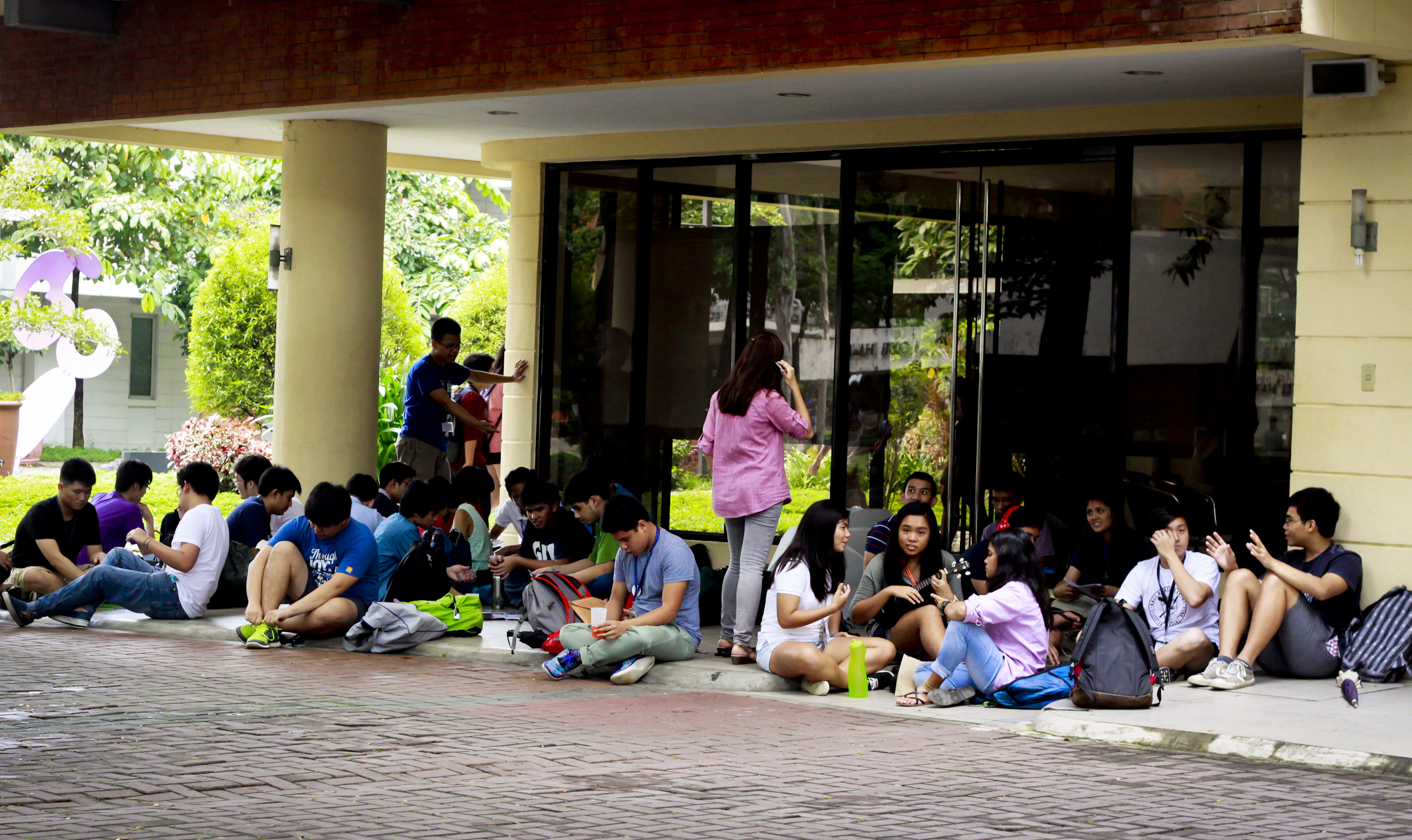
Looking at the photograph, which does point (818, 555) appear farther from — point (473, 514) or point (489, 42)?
point (489, 42)

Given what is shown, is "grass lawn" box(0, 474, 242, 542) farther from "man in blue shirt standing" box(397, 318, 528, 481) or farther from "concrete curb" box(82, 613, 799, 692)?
"concrete curb" box(82, 613, 799, 692)

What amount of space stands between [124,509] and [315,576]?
218 cm

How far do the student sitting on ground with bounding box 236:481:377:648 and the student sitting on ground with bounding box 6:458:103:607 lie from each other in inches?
58.2

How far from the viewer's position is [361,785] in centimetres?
648

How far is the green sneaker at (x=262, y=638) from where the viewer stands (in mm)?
10453

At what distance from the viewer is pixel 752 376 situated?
398 inches

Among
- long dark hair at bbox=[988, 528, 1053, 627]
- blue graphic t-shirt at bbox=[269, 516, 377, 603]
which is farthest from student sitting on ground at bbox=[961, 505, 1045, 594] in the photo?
blue graphic t-shirt at bbox=[269, 516, 377, 603]

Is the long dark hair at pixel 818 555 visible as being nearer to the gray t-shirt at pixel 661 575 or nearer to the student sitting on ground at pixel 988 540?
the gray t-shirt at pixel 661 575

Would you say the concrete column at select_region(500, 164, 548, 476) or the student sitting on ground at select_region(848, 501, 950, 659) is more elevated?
the concrete column at select_region(500, 164, 548, 476)

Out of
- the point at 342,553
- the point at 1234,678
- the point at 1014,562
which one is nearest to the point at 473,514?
the point at 342,553

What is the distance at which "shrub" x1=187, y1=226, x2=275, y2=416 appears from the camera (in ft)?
79.7

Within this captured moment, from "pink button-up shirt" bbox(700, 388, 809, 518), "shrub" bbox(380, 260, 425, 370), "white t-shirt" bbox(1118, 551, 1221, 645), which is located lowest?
"white t-shirt" bbox(1118, 551, 1221, 645)

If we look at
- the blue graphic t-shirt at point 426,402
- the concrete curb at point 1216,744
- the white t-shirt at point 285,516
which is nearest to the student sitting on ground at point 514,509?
the blue graphic t-shirt at point 426,402

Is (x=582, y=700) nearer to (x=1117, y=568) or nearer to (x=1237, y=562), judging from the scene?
(x=1117, y=568)
